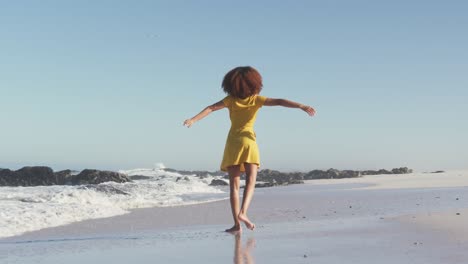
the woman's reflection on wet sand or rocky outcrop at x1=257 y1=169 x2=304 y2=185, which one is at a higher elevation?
rocky outcrop at x1=257 y1=169 x2=304 y2=185

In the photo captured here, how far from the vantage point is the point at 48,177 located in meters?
23.1

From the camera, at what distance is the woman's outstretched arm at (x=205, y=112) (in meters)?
6.42

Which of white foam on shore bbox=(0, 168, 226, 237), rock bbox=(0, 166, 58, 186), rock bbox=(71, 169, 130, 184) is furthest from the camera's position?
rock bbox=(71, 169, 130, 184)

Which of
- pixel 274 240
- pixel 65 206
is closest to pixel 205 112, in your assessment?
pixel 274 240

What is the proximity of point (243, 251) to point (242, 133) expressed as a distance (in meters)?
1.98

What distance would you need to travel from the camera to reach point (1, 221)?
26.9ft

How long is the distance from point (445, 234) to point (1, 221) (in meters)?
5.68

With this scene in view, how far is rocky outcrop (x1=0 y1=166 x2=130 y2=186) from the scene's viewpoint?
2214 cm

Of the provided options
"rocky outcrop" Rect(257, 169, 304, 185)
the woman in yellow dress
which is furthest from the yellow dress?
"rocky outcrop" Rect(257, 169, 304, 185)

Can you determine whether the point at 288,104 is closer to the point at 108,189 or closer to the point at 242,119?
the point at 242,119

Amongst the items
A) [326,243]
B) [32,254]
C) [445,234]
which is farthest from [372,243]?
[32,254]

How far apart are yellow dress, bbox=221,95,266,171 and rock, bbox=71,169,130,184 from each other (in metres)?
15.9

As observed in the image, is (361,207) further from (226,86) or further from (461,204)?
(226,86)

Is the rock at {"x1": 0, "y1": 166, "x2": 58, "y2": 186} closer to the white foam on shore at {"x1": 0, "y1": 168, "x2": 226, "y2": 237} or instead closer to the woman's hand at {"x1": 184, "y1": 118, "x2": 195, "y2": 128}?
the white foam on shore at {"x1": 0, "y1": 168, "x2": 226, "y2": 237}
